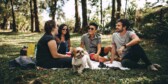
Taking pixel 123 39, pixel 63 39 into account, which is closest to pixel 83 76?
pixel 123 39

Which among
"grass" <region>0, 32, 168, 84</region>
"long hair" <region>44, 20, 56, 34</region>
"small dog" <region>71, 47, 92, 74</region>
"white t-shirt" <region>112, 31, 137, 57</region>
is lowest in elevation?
"grass" <region>0, 32, 168, 84</region>

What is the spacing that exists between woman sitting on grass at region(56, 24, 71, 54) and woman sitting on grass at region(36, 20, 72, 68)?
4.30ft

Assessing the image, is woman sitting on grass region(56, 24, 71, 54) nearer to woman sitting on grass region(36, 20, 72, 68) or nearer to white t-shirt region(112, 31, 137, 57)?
woman sitting on grass region(36, 20, 72, 68)

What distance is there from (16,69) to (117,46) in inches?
151

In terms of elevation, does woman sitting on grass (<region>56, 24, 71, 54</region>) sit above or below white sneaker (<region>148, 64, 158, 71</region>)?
above

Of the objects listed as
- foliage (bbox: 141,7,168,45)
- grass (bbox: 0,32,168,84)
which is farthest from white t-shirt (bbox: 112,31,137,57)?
foliage (bbox: 141,7,168,45)

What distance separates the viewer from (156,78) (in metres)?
8.29

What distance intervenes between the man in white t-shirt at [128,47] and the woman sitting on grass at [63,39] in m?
1.98

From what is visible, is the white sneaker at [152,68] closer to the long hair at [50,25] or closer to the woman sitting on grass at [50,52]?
the woman sitting on grass at [50,52]

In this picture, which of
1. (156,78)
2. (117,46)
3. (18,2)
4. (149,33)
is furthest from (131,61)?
(18,2)

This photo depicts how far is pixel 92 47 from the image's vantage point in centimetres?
1188

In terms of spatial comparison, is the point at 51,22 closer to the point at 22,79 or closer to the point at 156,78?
the point at 22,79

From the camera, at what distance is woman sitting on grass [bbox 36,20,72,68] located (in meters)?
9.54

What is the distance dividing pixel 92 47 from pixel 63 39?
125 centimetres
